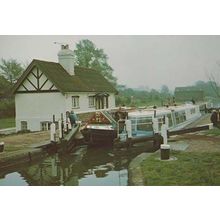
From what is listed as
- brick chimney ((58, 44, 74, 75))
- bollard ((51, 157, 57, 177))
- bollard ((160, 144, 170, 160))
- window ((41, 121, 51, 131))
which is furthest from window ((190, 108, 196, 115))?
bollard ((51, 157, 57, 177))

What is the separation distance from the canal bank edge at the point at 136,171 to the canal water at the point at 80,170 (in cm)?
7

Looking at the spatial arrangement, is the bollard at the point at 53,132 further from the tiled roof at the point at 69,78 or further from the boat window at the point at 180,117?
the boat window at the point at 180,117

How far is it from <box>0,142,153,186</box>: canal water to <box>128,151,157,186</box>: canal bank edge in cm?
7

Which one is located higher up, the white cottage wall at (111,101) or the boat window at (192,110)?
the white cottage wall at (111,101)

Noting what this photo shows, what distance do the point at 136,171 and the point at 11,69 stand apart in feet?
7.47

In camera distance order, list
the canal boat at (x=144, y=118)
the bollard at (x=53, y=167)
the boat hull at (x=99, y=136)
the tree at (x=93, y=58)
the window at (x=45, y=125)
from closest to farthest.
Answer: the tree at (x=93, y=58) < the canal boat at (x=144, y=118) < the window at (x=45, y=125) < the bollard at (x=53, y=167) < the boat hull at (x=99, y=136)

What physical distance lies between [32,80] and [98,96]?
975 millimetres

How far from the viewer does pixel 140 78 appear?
5.69 metres

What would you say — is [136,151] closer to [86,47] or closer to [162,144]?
[162,144]

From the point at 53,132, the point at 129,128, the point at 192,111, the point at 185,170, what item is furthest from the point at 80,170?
the point at 192,111

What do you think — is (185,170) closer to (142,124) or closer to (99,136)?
(142,124)

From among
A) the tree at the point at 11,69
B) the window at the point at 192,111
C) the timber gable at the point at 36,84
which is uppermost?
the tree at the point at 11,69

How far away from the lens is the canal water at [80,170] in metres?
5.82

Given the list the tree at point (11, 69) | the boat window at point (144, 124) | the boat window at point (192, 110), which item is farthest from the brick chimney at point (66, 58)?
the boat window at point (192, 110)
